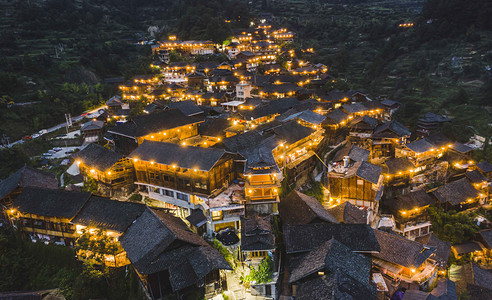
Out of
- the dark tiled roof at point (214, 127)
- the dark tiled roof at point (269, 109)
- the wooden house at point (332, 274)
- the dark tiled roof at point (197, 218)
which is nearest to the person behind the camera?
the wooden house at point (332, 274)

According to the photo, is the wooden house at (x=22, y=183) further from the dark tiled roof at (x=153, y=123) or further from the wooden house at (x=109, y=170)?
the dark tiled roof at (x=153, y=123)

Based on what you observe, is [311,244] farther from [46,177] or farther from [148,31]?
[148,31]

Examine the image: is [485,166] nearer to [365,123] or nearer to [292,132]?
[365,123]

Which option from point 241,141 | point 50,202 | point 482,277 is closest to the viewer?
point 50,202

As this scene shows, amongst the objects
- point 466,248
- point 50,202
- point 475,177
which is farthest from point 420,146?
point 50,202

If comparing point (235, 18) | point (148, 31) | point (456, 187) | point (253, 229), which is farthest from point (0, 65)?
point (456, 187)

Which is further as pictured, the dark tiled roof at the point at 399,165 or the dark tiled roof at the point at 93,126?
the dark tiled roof at the point at 93,126

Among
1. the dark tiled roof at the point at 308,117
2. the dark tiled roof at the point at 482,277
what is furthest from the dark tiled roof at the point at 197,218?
the dark tiled roof at the point at 482,277
